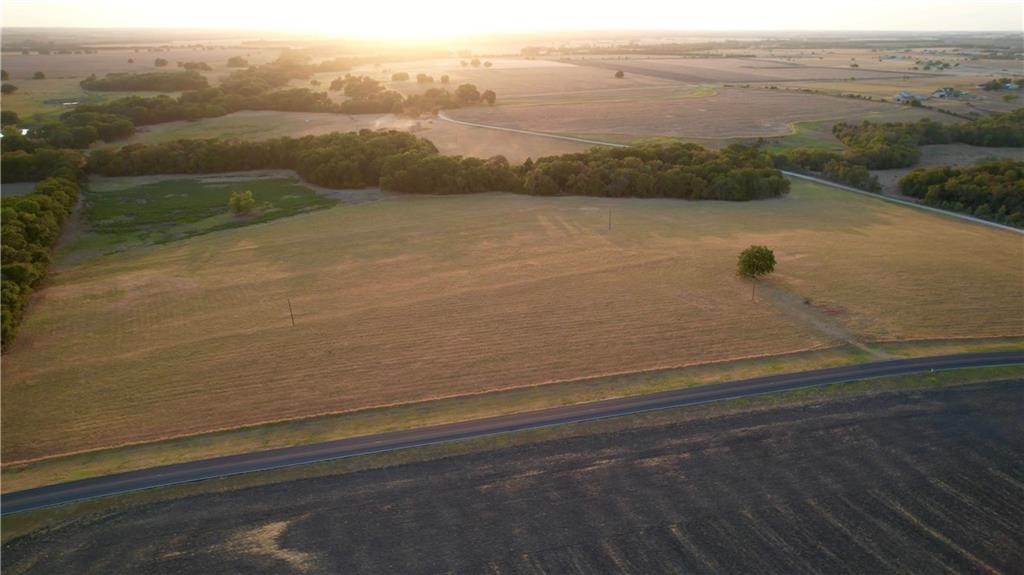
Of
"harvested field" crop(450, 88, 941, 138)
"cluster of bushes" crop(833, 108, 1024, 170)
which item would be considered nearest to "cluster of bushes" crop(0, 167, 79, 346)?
"harvested field" crop(450, 88, 941, 138)

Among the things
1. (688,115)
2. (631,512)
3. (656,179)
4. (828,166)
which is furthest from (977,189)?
(688,115)

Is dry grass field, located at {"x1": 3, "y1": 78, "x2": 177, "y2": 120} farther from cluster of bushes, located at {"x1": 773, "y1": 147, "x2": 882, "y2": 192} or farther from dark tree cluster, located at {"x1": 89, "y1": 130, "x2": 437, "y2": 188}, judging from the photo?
cluster of bushes, located at {"x1": 773, "y1": 147, "x2": 882, "y2": 192}

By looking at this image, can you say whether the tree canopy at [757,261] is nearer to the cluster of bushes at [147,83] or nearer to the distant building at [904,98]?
the distant building at [904,98]

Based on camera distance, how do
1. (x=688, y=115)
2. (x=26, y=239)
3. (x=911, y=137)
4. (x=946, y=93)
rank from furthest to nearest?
(x=946, y=93) → (x=688, y=115) → (x=911, y=137) → (x=26, y=239)

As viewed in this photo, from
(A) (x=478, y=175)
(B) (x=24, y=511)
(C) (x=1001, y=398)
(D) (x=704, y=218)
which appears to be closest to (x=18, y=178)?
(A) (x=478, y=175)

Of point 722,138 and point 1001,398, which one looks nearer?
point 1001,398

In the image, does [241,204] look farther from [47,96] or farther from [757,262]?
[47,96]

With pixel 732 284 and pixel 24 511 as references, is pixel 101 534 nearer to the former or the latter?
pixel 24 511
